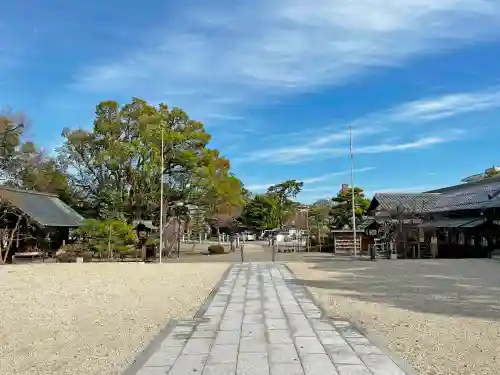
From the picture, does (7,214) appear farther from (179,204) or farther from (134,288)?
(134,288)

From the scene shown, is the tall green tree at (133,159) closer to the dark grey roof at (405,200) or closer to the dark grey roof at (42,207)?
the dark grey roof at (42,207)

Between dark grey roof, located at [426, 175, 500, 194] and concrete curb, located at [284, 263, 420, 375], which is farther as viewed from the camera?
dark grey roof, located at [426, 175, 500, 194]

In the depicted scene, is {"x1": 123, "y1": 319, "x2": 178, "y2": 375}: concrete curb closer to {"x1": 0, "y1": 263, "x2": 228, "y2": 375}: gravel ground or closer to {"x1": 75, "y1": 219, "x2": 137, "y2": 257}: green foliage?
{"x1": 0, "y1": 263, "x2": 228, "y2": 375}: gravel ground

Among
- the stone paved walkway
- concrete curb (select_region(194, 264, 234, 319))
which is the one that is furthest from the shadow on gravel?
concrete curb (select_region(194, 264, 234, 319))

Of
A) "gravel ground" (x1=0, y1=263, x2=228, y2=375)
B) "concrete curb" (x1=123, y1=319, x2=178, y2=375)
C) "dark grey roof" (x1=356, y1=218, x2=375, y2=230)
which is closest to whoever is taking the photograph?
"concrete curb" (x1=123, y1=319, x2=178, y2=375)

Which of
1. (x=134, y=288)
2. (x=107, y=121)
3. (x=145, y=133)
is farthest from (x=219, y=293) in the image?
(x=107, y=121)

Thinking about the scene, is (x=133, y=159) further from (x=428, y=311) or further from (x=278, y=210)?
(x=278, y=210)

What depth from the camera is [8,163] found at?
28516mm

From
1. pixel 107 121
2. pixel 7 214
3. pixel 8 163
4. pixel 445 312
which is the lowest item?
pixel 445 312

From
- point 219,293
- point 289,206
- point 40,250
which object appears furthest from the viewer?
point 289,206

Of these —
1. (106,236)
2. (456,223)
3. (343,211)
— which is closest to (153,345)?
(106,236)

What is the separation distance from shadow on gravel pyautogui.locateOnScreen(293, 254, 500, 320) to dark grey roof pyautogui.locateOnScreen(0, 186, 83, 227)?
14618 mm

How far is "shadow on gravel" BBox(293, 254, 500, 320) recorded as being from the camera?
25.5 ft

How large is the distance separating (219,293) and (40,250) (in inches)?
666
